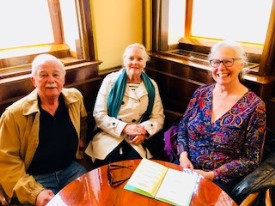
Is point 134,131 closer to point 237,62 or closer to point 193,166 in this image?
point 193,166

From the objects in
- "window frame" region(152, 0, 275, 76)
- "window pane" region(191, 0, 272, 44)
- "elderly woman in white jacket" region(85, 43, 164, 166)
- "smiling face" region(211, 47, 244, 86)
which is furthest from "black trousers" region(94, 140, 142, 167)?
"window pane" region(191, 0, 272, 44)

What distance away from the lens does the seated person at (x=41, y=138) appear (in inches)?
52.1

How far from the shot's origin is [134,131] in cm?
172

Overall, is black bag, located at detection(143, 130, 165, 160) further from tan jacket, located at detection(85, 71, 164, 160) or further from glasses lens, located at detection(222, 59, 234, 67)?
glasses lens, located at detection(222, 59, 234, 67)

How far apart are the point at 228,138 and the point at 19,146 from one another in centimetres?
119

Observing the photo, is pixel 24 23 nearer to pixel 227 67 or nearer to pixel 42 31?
pixel 42 31

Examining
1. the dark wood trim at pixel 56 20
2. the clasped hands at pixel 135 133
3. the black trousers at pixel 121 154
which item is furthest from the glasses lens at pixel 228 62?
the dark wood trim at pixel 56 20

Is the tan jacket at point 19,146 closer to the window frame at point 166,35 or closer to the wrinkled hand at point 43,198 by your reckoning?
the wrinkled hand at point 43,198

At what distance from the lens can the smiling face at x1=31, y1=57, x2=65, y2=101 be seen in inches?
54.6

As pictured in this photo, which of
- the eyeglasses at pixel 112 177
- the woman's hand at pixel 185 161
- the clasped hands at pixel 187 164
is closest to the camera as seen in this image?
the eyeglasses at pixel 112 177

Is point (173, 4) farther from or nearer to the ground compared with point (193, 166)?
farther from the ground

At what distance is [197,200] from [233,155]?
501mm

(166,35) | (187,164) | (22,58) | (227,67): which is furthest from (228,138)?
(22,58)

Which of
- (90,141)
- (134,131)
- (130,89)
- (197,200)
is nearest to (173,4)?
(130,89)
